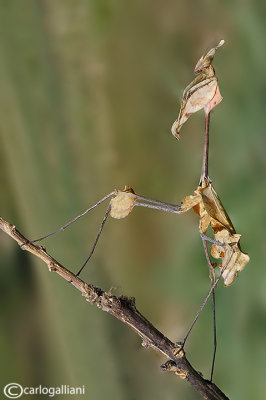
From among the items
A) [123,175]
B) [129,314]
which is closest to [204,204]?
[129,314]

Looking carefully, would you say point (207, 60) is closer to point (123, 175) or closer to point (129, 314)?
point (129, 314)

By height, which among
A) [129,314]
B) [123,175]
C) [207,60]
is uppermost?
[123,175]

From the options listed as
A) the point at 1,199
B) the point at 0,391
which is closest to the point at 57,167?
the point at 1,199

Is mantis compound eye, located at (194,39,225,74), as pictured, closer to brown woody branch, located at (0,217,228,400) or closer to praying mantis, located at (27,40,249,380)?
praying mantis, located at (27,40,249,380)

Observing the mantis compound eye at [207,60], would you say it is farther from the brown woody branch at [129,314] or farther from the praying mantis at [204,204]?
the brown woody branch at [129,314]

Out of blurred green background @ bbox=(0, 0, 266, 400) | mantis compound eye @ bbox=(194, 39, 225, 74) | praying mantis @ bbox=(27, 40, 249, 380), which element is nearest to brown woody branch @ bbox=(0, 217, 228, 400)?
praying mantis @ bbox=(27, 40, 249, 380)

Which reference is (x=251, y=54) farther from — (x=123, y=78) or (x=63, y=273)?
(x=63, y=273)

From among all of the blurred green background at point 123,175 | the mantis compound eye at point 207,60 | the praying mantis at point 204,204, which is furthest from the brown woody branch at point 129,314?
the blurred green background at point 123,175
